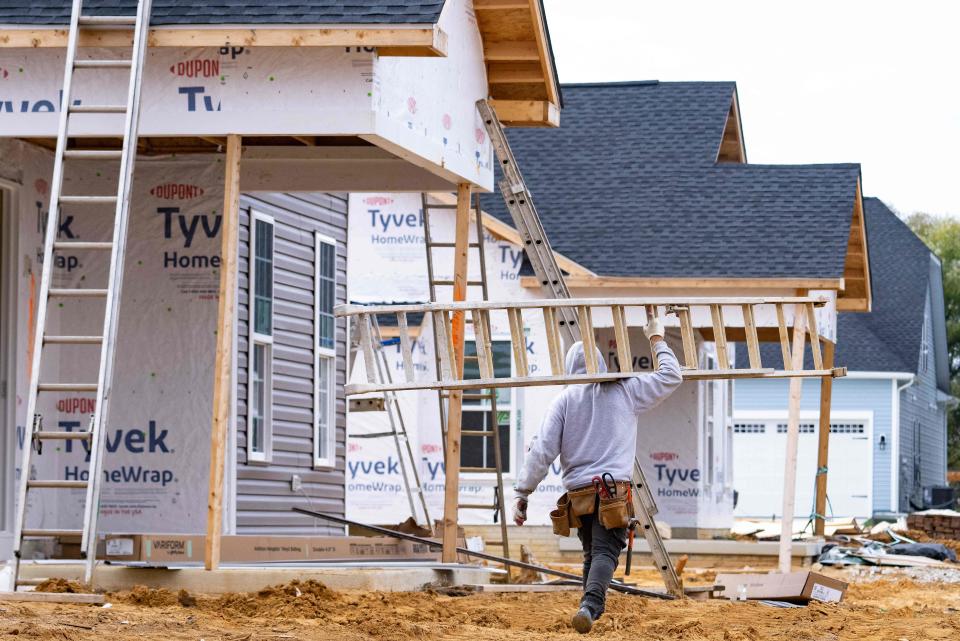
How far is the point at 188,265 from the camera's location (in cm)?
1350

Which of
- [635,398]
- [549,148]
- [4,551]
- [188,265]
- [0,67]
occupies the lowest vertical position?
[4,551]

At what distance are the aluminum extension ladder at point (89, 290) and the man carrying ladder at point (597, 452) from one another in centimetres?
258

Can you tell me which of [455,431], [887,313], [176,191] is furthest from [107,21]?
[887,313]

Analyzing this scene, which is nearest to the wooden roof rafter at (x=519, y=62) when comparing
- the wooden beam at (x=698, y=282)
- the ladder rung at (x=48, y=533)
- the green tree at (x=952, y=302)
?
the wooden beam at (x=698, y=282)

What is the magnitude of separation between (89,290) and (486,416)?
40.1 ft

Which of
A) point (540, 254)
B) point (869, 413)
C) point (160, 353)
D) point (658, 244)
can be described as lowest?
point (160, 353)

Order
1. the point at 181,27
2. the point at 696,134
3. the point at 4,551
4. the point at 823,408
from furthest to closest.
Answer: the point at 696,134 → the point at 823,408 → the point at 4,551 → the point at 181,27

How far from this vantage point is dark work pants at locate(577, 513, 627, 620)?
936cm

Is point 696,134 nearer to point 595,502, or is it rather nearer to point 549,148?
point 549,148

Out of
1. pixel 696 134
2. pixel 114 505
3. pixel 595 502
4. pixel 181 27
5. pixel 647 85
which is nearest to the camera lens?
pixel 595 502

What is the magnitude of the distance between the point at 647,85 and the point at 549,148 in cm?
254

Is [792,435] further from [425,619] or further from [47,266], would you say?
[47,266]

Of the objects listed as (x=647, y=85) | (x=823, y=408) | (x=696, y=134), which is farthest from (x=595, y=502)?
(x=647, y=85)

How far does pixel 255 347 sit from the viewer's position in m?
15.7
